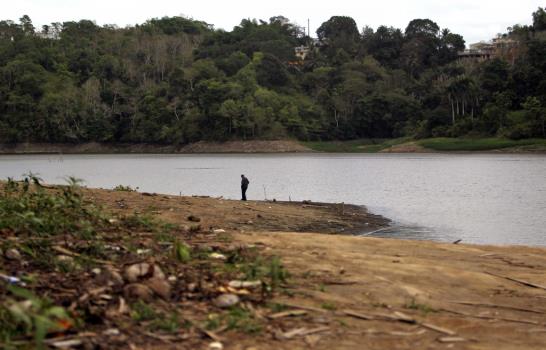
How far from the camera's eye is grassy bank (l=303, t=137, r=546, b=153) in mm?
78312

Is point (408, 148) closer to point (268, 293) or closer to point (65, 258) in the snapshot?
point (268, 293)

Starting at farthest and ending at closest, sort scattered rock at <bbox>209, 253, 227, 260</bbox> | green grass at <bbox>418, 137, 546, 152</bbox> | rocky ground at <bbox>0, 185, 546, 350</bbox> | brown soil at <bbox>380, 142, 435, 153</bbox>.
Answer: brown soil at <bbox>380, 142, 435, 153</bbox> → green grass at <bbox>418, 137, 546, 152</bbox> → scattered rock at <bbox>209, 253, 227, 260</bbox> → rocky ground at <bbox>0, 185, 546, 350</bbox>

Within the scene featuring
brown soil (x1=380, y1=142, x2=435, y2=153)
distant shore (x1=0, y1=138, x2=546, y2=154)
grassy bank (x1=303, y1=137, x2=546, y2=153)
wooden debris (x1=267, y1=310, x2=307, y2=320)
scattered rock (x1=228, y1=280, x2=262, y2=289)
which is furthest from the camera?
brown soil (x1=380, y1=142, x2=435, y2=153)

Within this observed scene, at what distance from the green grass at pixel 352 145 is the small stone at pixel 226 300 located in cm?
9147

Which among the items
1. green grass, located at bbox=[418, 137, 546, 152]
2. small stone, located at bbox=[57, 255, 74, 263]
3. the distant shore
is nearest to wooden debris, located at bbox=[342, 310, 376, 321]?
small stone, located at bbox=[57, 255, 74, 263]

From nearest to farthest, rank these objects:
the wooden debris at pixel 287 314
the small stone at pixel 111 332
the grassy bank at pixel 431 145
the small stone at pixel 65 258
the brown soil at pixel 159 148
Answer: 1. the small stone at pixel 111 332
2. the wooden debris at pixel 287 314
3. the small stone at pixel 65 258
4. the grassy bank at pixel 431 145
5. the brown soil at pixel 159 148

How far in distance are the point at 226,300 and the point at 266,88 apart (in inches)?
4201

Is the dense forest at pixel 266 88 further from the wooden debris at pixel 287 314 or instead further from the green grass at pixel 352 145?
the wooden debris at pixel 287 314

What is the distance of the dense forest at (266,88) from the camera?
87.0 meters

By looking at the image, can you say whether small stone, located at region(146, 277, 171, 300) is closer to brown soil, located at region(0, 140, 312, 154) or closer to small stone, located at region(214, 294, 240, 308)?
small stone, located at region(214, 294, 240, 308)

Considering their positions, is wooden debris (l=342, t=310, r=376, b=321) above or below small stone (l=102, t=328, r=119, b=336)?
below

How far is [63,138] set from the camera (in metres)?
106

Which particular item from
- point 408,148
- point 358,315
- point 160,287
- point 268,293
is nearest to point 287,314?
point 268,293

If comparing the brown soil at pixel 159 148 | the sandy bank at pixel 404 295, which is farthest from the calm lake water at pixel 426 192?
the brown soil at pixel 159 148
